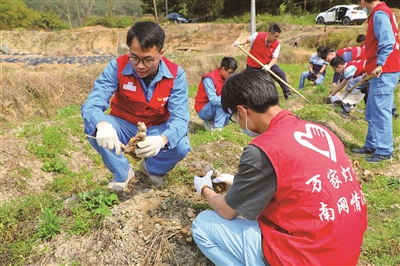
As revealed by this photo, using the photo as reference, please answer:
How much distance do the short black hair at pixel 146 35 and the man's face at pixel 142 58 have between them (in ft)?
0.09

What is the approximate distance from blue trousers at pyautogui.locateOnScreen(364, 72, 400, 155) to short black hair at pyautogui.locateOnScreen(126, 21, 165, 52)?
2990 millimetres

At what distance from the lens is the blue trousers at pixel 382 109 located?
3920mm

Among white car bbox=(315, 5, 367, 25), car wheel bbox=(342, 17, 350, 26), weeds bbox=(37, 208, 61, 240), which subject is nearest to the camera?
weeds bbox=(37, 208, 61, 240)

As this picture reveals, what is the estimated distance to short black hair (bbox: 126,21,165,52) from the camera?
7.55 feet

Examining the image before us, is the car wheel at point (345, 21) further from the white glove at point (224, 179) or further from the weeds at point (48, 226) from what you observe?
the weeds at point (48, 226)

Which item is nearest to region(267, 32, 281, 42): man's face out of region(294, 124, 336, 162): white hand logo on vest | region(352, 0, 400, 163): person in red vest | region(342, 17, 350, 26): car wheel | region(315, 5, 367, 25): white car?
region(352, 0, 400, 163): person in red vest

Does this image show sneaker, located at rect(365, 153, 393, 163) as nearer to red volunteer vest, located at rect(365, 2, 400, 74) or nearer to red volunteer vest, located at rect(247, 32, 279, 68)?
red volunteer vest, located at rect(365, 2, 400, 74)

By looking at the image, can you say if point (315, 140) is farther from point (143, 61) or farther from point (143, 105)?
point (143, 105)

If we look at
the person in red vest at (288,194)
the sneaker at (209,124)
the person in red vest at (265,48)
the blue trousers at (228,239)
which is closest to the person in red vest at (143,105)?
the blue trousers at (228,239)

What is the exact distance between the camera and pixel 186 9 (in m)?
29.2

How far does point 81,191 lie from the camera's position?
306 centimetres

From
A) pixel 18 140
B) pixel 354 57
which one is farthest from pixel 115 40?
pixel 18 140

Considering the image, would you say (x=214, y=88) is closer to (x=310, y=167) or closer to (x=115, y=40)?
(x=310, y=167)

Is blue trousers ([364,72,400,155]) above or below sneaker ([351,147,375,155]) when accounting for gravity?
above
